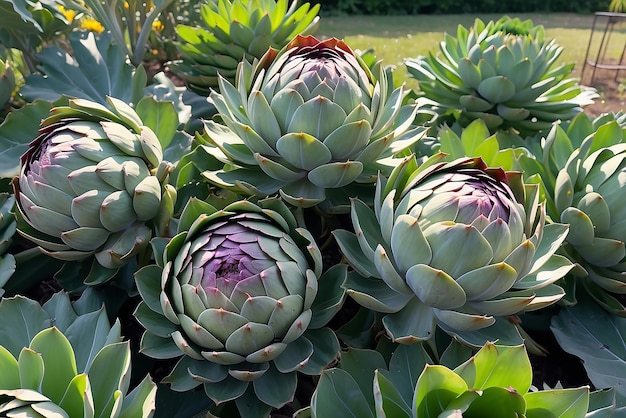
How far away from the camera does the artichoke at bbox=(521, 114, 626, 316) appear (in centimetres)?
81

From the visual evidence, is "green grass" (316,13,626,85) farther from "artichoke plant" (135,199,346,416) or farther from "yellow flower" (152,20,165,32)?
"artichoke plant" (135,199,346,416)

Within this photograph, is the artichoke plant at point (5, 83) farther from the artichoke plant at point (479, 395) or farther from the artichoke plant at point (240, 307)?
the artichoke plant at point (479, 395)

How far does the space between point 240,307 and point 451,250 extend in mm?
272

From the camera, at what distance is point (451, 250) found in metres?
0.63

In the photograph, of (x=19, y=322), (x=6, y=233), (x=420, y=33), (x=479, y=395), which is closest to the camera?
(x=479, y=395)

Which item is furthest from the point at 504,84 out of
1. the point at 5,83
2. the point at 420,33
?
the point at 420,33

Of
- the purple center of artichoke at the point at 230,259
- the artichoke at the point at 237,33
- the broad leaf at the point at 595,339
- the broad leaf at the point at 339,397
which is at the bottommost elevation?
the broad leaf at the point at 595,339

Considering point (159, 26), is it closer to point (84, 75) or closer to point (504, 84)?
point (84, 75)

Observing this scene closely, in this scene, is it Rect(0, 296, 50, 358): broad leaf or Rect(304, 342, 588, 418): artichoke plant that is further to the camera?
Rect(0, 296, 50, 358): broad leaf

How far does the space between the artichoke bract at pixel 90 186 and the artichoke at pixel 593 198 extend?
616 mm

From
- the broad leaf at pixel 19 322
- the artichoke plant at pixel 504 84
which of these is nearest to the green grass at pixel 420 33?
the artichoke plant at pixel 504 84

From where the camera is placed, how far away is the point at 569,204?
856mm

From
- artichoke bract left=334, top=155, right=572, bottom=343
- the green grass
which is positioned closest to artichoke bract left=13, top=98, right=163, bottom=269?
artichoke bract left=334, top=155, right=572, bottom=343

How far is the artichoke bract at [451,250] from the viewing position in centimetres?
63
